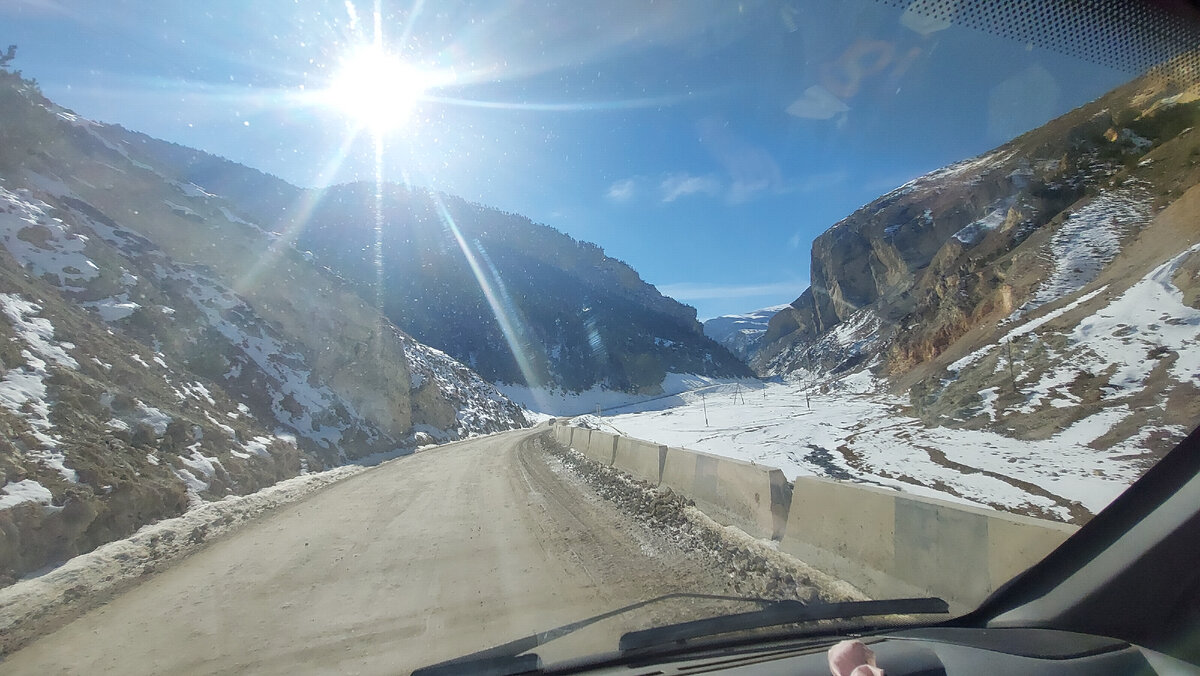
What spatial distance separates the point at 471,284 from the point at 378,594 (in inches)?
4473

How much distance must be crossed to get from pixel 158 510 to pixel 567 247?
161 metres

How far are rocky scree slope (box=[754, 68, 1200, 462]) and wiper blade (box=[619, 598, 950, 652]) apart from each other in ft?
15.9

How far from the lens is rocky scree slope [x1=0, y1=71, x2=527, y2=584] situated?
26.5 feet

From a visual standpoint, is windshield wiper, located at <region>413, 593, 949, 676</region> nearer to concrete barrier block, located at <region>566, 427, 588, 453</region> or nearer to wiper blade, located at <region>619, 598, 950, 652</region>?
wiper blade, located at <region>619, 598, 950, 652</region>

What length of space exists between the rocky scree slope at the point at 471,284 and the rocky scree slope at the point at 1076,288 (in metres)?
67.9

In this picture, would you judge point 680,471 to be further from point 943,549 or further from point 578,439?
point 578,439

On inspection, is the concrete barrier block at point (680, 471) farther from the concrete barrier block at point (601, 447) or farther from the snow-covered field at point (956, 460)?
the concrete barrier block at point (601, 447)

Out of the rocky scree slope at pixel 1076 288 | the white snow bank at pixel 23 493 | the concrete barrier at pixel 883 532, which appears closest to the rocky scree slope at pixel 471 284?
the rocky scree slope at pixel 1076 288

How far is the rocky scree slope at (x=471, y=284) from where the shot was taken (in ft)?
318

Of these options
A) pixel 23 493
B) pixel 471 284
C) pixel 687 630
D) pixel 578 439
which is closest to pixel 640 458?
pixel 578 439

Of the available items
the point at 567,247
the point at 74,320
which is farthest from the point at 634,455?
the point at 567,247

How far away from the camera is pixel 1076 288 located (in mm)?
22547

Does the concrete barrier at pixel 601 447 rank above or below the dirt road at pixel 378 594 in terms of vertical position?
above

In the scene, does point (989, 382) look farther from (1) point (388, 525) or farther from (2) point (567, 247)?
(2) point (567, 247)
